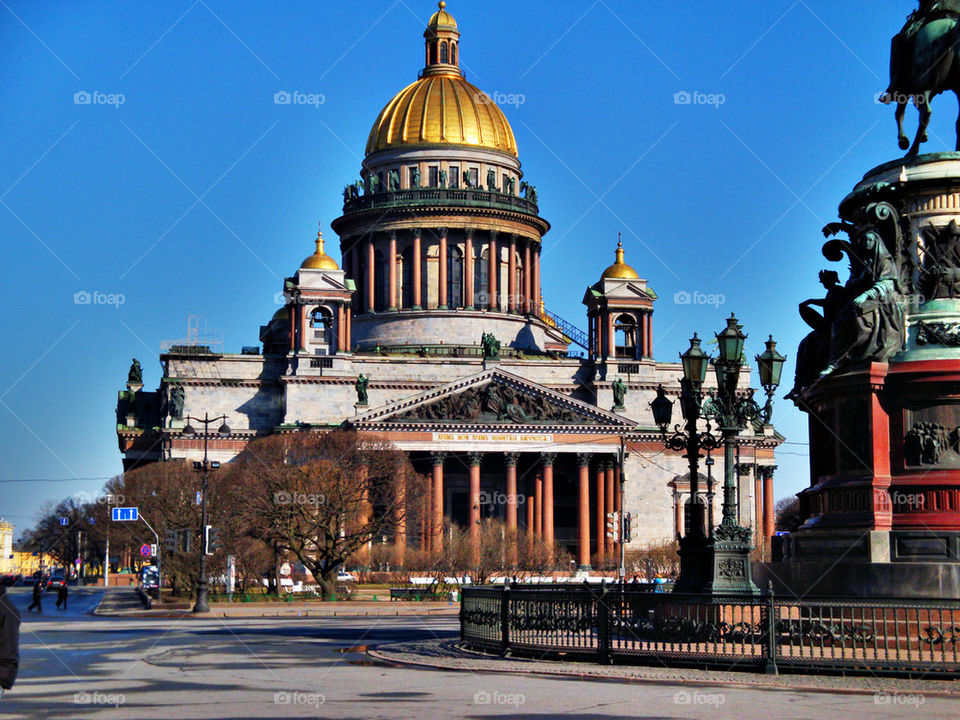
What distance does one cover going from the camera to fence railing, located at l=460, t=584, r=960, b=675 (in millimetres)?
23234

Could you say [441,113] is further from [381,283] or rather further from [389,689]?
[389,689]

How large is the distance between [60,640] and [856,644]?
2241 centimetres

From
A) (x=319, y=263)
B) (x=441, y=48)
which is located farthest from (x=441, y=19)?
(x=319, y=263)

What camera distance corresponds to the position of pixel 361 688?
23938mm

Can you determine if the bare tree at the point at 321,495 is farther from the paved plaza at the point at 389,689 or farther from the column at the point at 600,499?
the paved plaza at the point at 389,689

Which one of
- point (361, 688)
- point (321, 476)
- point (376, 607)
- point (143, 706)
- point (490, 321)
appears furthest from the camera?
point (490, 321)

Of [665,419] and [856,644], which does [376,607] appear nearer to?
[665,419]

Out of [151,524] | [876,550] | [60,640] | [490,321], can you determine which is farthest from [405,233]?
[876,550]

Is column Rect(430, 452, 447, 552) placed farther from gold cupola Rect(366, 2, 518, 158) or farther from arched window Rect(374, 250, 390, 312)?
gold cupola Rect(366, 2, 518, 158)
